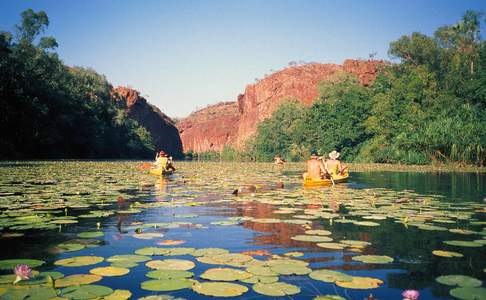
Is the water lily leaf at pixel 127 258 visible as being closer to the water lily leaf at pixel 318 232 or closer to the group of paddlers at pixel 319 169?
the water lily leaf at pixel 318 232

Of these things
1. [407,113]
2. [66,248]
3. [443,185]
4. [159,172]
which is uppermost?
[407,113]

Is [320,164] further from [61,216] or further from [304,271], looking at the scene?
[304,271]

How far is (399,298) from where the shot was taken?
9.45 ft

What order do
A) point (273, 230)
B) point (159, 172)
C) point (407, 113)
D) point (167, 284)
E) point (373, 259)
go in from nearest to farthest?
point (167, 284) < point (373, 259) < point (273, 230) < point (159, 172) < point (407, 113)

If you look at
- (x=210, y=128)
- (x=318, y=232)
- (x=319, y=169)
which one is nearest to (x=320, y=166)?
(x=319, y=169)

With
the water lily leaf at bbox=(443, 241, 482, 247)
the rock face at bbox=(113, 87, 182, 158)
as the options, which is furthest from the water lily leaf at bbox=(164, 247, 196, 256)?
the rock face at bbox=(113, 87, 182, 158)

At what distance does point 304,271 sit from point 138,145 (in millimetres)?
70574

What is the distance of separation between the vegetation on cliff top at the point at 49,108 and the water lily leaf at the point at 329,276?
120ft

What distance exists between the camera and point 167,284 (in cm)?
296

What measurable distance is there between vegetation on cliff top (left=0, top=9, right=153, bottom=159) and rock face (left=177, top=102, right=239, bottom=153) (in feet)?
153

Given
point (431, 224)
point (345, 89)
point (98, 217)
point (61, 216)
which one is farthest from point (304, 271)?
point (345, 89)

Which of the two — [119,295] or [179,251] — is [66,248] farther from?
[119,295]

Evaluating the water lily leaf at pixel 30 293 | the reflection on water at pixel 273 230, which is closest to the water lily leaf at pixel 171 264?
the reflection on water at pixel 273 230

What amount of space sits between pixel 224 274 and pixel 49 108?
156 feet
